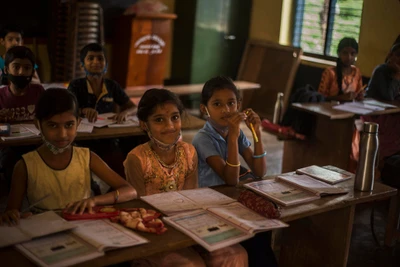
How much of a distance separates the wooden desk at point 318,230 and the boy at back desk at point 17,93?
1.68 metres

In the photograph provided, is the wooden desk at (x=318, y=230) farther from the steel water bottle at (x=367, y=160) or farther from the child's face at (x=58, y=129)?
the child's face at (x=58, y=129)

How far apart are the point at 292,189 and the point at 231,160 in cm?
32

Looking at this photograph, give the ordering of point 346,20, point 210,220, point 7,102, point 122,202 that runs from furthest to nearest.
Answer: point 346,20 < point 7,102 < point 122,202 < point 210,220

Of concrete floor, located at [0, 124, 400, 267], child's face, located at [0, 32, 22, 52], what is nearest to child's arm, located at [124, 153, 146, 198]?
concrete floor, located at [0, 124, 400, 267]

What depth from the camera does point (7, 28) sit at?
200 inches

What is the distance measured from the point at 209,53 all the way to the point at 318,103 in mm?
3149

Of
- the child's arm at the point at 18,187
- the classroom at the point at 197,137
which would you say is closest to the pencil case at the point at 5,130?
the classroom at the point at 197,137

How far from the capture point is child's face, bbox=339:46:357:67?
5105 mm

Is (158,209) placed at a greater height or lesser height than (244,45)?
lesser

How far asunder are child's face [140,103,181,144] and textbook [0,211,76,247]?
0.66 metres

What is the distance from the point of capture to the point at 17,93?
386 cm

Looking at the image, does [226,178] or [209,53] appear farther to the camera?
[209,53]

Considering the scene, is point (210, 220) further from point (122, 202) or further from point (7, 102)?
point (7, 102)

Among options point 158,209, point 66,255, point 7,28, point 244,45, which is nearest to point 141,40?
point 244,45
